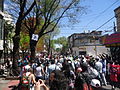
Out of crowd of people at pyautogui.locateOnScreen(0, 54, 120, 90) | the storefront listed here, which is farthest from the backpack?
the storefront

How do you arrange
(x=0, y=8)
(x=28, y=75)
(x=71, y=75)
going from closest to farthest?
(x=28, y=75) → (x=71, y=75) → (x=0, y=8)

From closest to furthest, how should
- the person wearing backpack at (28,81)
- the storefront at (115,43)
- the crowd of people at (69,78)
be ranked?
1. the crowd of people at (69,78)
2. the person wearing backpack at (28,81)
3. the storefront at (115,43)

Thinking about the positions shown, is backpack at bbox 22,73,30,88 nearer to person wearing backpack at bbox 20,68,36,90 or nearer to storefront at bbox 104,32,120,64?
person wearing backpack at bbox 20,68,36,90

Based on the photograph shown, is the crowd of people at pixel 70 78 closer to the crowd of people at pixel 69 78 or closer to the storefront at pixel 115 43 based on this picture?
the crowd of people at pixel 69 78

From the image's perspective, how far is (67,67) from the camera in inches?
392

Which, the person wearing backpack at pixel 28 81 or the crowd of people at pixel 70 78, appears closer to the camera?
the crowd of people at pixel 70 78

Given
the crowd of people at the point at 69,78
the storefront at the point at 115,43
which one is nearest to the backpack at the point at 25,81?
the crowd of people at the point at 69,78

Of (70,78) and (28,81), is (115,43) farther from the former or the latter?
(28,81)

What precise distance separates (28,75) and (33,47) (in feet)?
55.1

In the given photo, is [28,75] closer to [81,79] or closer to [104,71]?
[81,79]

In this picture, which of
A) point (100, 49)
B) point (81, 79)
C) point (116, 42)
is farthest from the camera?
point (100, 49)

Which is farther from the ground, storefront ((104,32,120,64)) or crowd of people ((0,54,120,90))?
storefront ((104,32,120,64))

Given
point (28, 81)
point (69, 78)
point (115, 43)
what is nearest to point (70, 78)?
point (69, 78)

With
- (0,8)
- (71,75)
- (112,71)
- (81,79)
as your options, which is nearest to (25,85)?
(71,75)
